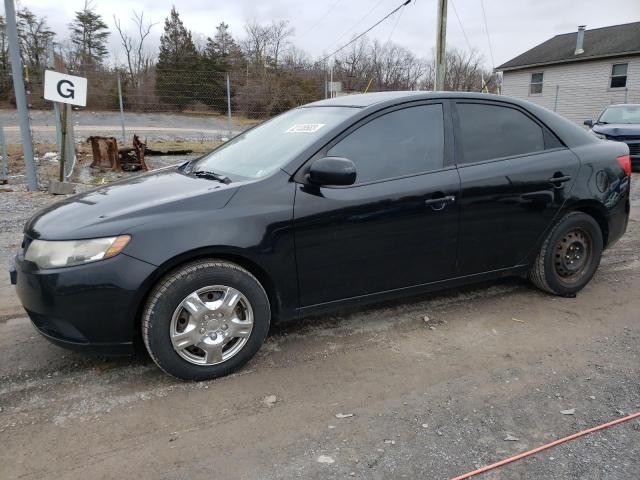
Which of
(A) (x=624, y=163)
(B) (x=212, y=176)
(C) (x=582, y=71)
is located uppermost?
(C) (x=582, y=71)

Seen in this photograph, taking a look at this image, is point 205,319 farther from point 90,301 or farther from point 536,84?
point 536,84

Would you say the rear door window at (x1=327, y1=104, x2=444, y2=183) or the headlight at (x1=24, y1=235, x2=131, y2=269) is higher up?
the rear door window at (x1=327, y1=104, x2=444, y2=183)

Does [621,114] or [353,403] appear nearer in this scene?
[353,403]

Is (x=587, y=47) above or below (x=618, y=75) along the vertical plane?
above

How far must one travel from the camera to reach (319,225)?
299cm

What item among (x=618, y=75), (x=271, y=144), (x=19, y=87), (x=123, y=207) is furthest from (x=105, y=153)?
(x=618, y=75)

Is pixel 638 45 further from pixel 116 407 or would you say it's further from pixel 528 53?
pixel 116 407

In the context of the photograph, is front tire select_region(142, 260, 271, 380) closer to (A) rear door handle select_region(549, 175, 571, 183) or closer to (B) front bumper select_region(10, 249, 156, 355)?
(B) front bumper select_region(10, 249, 156, 355)

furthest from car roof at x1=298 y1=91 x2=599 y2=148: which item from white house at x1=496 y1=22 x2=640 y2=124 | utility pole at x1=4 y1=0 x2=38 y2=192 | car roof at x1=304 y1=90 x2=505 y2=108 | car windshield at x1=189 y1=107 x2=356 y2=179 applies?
white house at x1=496 y1=22 x2=640 y2=124

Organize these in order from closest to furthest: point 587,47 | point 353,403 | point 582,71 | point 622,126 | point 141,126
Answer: point 353,403, point 622,126, point 141,126, point 582,71, point 587,47

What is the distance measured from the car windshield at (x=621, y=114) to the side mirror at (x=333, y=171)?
1250cm

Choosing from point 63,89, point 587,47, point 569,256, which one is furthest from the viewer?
point 587,47

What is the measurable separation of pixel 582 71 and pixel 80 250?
2962 cm

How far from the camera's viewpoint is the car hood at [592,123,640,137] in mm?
11719
